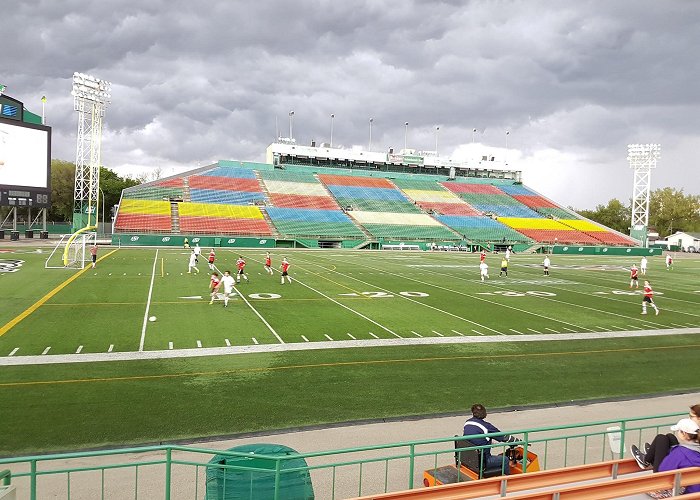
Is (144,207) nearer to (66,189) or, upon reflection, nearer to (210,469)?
(66,189)

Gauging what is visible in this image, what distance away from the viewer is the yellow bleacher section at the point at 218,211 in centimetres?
6556

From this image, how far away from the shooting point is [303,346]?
587 inches

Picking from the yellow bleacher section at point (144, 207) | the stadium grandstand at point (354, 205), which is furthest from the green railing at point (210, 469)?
the yellow bleacher section at point (144, 207)

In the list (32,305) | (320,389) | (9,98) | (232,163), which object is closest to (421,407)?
(320,389)

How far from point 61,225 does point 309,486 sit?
8055cm

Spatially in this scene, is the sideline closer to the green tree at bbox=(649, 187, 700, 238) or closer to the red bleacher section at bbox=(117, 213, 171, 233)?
the red bleacher section at bbox=(117, 213, 171, 233)

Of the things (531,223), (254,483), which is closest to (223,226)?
(531,223)

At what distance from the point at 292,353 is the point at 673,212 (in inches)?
5244

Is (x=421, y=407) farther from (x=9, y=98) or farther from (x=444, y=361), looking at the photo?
(x=9, y=98)

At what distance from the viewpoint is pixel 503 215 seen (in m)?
83.2

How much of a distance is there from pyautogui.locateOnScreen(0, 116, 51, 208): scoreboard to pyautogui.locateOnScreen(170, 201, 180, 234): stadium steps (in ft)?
52.2

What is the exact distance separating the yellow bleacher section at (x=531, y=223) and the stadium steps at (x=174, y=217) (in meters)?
47.8

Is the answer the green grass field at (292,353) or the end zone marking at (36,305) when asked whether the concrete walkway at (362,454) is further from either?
the end zone marking at (36,305)

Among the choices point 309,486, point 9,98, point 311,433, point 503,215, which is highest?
point 9,98
